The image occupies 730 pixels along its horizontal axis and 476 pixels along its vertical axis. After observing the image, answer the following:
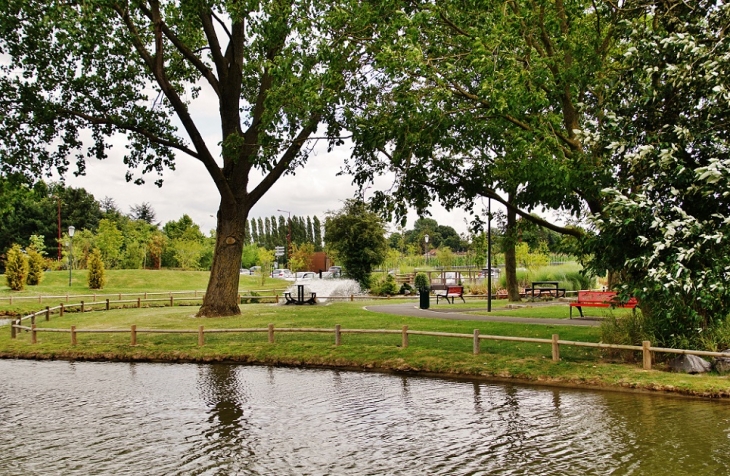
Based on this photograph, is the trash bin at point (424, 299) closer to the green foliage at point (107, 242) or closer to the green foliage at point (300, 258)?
the green foliage at point (300, 258)

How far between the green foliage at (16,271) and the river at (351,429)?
3171cm

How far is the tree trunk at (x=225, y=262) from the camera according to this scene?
25391 mm

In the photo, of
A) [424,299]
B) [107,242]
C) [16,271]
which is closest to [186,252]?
[107,242]

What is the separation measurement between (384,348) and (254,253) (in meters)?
81.0

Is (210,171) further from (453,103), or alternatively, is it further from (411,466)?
(411,466)

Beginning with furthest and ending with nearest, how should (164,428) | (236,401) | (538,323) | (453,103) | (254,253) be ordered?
(254,253) < (538,323) < (453,103) < (236,401) < (164,428)

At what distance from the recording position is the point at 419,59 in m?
12.9

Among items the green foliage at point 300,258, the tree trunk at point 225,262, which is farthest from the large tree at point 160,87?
the green foliage at point 300,258

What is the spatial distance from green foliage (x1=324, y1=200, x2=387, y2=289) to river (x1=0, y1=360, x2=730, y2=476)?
31.1 metres

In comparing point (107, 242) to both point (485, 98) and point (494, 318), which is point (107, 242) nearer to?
point (494, 318)

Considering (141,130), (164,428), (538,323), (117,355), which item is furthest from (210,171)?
(164,428)

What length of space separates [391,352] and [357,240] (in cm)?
2954

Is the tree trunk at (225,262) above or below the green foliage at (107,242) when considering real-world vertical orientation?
below

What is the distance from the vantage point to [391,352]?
1622 centimetres
